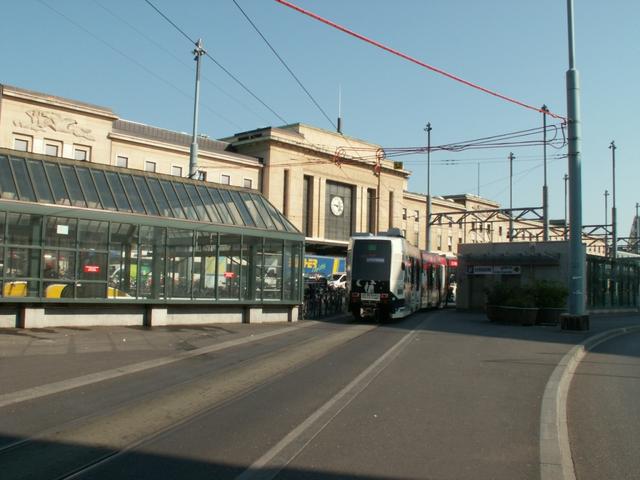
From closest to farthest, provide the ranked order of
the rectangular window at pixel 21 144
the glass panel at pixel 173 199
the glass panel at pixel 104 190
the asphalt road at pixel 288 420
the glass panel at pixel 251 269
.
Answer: the asphalt road at pixel 288 420
the glass panel at pixel 104 190
the glass panel at pixel 173 199
the glass panel at pixel 251 269
the rectangular window at pixel 21 144

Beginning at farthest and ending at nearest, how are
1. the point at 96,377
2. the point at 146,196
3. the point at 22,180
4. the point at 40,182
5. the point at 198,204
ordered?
the point at 198,204, the point at 146,196, the point at 40,182, the point at 22,180, the point at 96,377

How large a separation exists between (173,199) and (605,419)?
18.4 meters

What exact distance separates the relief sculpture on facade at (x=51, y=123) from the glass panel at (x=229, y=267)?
1249 inches

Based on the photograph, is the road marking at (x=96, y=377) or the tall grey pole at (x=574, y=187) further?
the tall grey pole at (x=574, y=187)

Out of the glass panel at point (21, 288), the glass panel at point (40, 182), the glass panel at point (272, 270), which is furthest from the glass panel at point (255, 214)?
the glass panel at point (21, 288)

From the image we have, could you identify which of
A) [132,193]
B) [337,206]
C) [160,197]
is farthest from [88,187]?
[337,206]

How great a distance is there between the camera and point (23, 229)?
61.9 ft

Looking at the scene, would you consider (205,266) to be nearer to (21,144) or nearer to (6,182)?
(6,182)

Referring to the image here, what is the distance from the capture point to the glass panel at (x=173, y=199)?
77.0 feet

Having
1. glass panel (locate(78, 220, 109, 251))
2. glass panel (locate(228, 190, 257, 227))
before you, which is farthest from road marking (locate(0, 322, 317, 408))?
glass panel (locate(228, 190, 257, 227))

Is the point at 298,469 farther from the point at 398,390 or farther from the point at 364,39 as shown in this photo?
the point at 364,39

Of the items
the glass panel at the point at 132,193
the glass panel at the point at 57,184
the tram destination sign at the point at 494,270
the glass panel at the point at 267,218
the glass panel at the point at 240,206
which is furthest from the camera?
the tram destination sign at the point at 494,270

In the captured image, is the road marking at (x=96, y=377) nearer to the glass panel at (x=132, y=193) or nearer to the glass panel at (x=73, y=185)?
the glass panel at (x=132, y=193)

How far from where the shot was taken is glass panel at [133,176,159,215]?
22.5m
